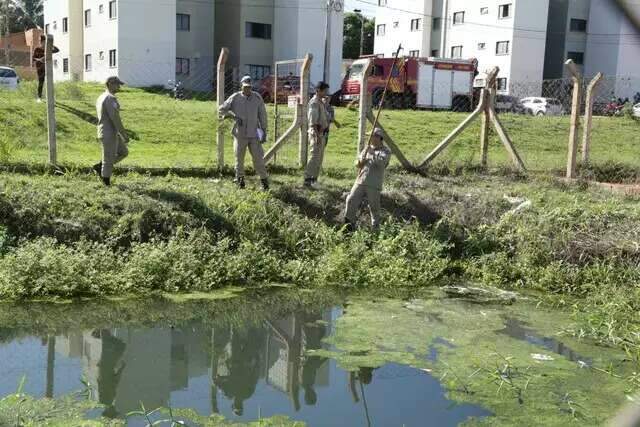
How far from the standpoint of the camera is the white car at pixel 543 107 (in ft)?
67.6

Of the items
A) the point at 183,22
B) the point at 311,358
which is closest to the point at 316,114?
the point at 311,358

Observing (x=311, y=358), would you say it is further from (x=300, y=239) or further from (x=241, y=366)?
(x=300, y=239)

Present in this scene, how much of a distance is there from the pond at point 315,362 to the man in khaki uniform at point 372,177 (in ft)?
6.45

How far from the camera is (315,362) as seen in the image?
230 inches

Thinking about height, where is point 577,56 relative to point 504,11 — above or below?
below

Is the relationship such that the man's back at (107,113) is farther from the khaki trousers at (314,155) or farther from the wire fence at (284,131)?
the khaki trousers at (314,155)

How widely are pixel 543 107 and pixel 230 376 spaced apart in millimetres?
21129

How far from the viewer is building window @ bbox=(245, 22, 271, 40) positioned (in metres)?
34.8

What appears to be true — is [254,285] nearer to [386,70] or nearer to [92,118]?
[92,118]

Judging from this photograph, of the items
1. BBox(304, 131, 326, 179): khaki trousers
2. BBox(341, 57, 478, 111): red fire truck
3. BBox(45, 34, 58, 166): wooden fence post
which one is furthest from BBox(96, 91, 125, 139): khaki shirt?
BBox(341, 57, 478, 111): red fire truck

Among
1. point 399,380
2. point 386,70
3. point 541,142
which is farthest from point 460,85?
point 399,380

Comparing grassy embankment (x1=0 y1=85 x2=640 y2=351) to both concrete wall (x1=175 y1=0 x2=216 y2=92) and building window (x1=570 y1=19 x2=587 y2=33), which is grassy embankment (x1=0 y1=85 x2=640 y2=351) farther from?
building window (x1=570 y1=19 x2=587 y2=33)

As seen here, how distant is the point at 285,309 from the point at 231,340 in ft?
3.68

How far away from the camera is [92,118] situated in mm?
15289
